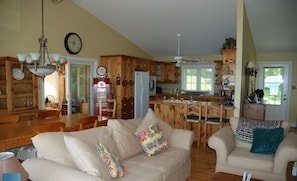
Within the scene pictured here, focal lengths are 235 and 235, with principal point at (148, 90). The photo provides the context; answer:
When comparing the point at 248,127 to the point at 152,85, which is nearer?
the point at 248,127

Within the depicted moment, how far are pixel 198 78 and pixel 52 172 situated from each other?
709cm

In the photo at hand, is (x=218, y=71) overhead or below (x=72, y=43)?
below

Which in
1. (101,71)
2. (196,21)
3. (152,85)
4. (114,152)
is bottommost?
(114,152)

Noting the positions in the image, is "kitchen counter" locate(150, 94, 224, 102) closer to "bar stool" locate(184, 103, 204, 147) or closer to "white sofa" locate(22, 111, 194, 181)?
"bar stool" locate(184, 103, 204, 147)

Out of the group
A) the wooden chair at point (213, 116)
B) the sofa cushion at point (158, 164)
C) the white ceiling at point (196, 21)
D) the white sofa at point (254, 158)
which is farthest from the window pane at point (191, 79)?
the sofa cushion at point (158, 164)

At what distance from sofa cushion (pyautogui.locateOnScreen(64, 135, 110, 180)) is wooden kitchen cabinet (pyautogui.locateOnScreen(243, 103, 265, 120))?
4127mm

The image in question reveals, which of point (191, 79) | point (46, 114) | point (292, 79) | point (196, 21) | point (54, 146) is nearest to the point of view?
point (54, 146)

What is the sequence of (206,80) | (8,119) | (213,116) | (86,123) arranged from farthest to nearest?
(206,80), (213,116), (8,119), (86,123)

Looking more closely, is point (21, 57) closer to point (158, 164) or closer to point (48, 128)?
point (48, 128)

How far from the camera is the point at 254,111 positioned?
207 inches

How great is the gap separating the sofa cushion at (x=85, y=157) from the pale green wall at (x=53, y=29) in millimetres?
3422

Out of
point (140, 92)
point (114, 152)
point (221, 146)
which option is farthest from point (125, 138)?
point (140, 92)

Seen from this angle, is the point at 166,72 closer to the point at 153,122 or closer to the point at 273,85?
the point at 273,85

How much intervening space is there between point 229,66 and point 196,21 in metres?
1.43
